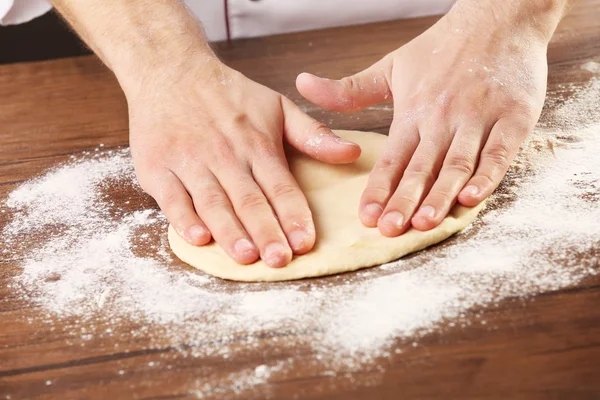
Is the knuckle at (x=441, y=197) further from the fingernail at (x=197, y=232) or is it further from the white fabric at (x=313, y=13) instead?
the white fabric at (x=313, y=13)

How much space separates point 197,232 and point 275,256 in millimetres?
174

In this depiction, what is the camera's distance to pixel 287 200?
1170 mm

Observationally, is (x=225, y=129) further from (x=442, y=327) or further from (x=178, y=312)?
(x=442, y=327)

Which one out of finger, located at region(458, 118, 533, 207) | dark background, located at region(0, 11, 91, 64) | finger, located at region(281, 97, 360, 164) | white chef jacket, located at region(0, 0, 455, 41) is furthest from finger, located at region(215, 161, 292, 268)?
dark background, located at region(0, 11, 91, 64)

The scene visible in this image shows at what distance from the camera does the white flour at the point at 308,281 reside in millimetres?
934

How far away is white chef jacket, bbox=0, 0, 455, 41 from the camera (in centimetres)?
201

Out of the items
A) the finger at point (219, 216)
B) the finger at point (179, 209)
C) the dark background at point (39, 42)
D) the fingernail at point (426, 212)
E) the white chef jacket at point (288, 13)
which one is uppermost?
the fingernail at point (426, 212)

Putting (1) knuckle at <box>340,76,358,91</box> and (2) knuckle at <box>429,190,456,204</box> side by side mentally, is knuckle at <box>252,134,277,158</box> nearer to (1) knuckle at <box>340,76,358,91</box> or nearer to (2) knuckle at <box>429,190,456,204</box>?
(1) knuckle at <box>340,76,358,91</box>

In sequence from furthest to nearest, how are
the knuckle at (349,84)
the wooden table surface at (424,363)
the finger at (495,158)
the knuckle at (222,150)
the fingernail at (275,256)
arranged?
the knuckle at (349,84)
the knuckle at (222,150)
the finger at (495,158)
the fingernail at (275,256)
the wooden table surface at (424,363)

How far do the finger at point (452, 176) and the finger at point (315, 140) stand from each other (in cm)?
17

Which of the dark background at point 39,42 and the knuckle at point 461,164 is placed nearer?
the knuckle at point 461,164

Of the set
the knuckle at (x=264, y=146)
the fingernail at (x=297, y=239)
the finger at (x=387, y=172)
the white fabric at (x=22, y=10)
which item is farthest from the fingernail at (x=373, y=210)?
the white fabric at (x=22, y=10)

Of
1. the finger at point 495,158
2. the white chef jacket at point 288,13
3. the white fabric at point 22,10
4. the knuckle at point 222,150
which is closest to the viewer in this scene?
the finger at point 495,158

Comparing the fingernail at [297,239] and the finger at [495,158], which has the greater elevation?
the finger at [495,158]
